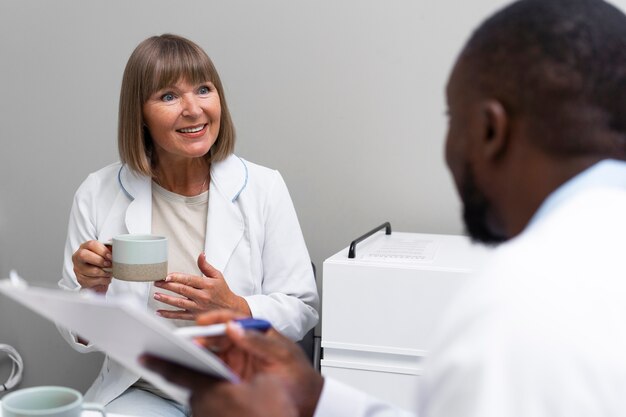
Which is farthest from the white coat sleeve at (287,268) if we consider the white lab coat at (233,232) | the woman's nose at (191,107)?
the woman's nose at (191,107)

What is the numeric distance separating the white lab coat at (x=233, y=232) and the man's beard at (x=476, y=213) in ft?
2.82

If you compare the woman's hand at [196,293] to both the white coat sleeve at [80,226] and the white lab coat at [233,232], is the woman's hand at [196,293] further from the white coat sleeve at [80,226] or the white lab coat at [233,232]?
the white coat sleeve at [80,226]

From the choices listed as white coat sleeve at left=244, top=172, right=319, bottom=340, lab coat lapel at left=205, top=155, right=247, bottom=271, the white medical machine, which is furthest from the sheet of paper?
lab coat lapel at left=205, top=155, right=247, bottom=271

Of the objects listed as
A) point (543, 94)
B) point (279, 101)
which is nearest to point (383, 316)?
point (279, 101)

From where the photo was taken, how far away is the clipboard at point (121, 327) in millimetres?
702

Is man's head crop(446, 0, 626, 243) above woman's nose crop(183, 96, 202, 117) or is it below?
above

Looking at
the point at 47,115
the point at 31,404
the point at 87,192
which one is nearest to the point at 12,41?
the point at 47,115

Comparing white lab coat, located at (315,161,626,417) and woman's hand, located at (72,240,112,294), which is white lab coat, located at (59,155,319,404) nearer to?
woman's hand, located at (72,240,112,294)

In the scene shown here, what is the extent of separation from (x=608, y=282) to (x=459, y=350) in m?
0.14

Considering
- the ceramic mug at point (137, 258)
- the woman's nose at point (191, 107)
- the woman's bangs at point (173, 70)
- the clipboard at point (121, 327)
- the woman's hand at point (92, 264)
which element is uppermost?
the woman's bangs at point (173, 70)

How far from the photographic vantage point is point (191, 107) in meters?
1.77

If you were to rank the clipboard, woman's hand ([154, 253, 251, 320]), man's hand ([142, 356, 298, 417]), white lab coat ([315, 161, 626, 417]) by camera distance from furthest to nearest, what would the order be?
woman's hand ([154, 253, 251, 320]) < man's hand ([142, 356, 298, 417]) < the clipboard < white lab coat ([315, 161, 626, 417])

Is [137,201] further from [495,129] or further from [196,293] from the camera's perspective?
[495,129]

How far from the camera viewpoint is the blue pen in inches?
33.4
